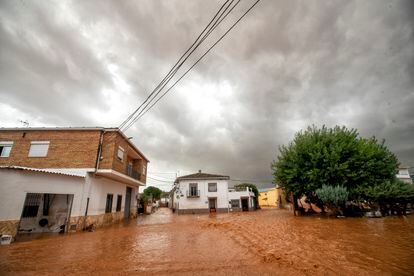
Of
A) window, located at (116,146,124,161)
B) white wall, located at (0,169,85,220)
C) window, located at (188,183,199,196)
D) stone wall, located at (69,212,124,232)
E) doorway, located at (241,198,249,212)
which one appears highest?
window, located at (116,146,124,161)

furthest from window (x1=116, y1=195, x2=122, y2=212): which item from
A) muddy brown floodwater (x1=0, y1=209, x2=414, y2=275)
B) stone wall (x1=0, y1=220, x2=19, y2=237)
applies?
muddy brown floodwater (x1=0, y1=209, x2=414, y2=275)

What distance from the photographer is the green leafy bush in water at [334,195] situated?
15773 millimetres

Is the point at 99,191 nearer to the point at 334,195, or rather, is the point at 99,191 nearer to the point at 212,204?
the point at 334,195

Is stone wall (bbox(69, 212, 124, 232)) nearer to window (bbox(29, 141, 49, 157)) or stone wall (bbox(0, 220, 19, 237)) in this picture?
stone wall (bbox(0, 220, 19, 237))

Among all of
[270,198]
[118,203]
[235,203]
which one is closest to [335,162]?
[118,203]

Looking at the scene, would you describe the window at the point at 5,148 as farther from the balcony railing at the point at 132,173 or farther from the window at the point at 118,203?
the window at the point at 118,203

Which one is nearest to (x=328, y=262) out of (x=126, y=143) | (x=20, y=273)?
(x=20, y=273)

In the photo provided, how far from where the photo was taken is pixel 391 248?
6574 millimetres

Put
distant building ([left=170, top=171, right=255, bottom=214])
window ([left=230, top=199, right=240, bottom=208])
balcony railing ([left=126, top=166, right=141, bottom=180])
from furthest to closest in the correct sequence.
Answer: window ([left=230, top=199, right=240, bottom=208]), distant building ([left=170, top=171, right=255, bottom=214]), balcony railing ([left=126, top=166, right=141, bottom=180])

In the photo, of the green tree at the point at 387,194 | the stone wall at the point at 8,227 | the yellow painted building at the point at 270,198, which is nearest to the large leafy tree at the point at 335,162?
the green tree at the point at 387,194

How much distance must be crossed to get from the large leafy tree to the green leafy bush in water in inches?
31.3

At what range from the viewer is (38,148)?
1565 cm

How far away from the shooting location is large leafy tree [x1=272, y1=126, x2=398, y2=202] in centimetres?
1661

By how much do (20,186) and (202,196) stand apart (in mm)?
25364
